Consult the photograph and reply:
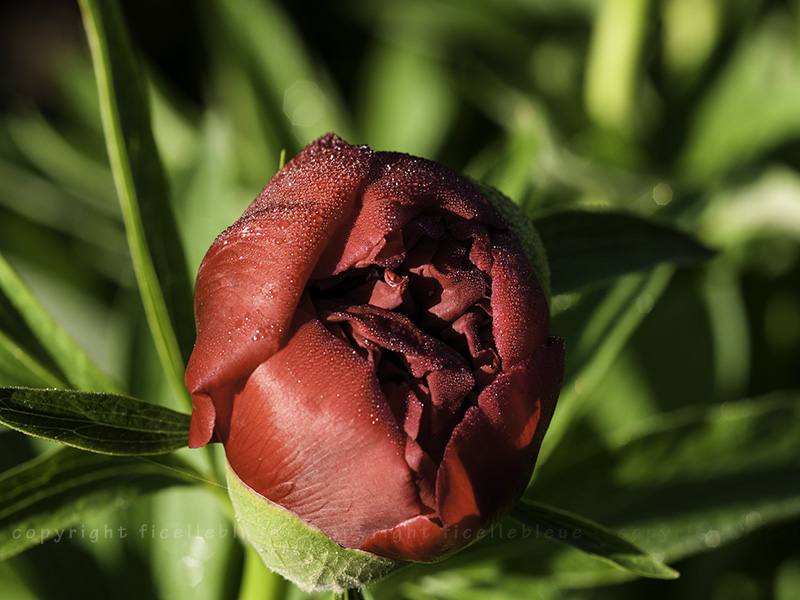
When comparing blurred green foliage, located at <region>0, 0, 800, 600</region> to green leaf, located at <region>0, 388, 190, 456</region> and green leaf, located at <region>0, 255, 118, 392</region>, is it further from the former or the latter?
green leaf, located at <region>0, 388, 190, 456</region>

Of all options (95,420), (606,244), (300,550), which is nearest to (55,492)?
(95,420)

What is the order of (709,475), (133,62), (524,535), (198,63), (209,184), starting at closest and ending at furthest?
(133,62), (524,535), (709,475), (209,184), (198,63)

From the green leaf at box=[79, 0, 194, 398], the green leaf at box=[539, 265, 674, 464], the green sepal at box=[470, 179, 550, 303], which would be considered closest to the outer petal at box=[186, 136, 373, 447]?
the green sepal at box=[470, 179, 550, 303]

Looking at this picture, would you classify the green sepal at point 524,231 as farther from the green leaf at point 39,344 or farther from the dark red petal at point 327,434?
the green leaf at point 39,344

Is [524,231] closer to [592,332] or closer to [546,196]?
[592,332]

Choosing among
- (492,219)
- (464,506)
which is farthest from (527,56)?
(464,506)

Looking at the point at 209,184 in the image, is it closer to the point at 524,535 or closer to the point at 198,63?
the point at 524,535
